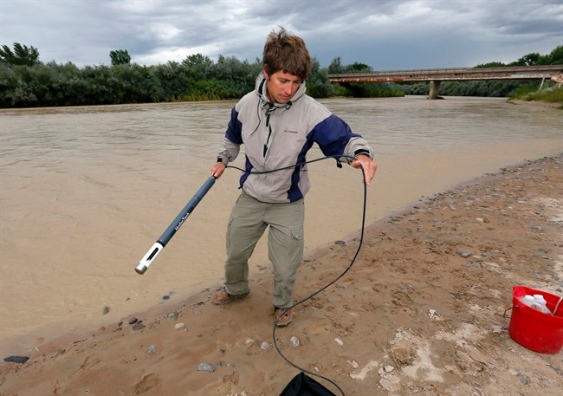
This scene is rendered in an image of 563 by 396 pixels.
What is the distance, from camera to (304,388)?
6.91 ft

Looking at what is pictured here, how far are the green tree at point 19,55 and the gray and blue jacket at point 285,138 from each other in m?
53.7

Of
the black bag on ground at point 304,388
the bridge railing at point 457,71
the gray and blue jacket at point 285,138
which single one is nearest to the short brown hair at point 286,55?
the gray and blue jacket at point 285,138

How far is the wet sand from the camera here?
225 centimetres

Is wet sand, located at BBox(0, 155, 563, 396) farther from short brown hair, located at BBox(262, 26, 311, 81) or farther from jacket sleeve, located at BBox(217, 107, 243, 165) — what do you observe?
short brown hair, located at BBox(262, 26, 311, 81)

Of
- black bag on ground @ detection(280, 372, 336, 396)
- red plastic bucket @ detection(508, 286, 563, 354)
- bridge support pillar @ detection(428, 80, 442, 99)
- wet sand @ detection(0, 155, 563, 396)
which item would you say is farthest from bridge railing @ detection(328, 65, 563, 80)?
black bag on ground @ detection(280, 372, 336, 396)

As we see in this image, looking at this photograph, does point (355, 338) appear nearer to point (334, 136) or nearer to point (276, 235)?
point (276, 235)

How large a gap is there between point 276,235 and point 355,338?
981 millimetres

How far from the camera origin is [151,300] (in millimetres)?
3242

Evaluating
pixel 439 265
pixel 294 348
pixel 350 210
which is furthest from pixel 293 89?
pixel 350 210

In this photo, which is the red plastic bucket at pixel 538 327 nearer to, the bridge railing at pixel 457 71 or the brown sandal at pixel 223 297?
the brown sandal at pixel 223 297

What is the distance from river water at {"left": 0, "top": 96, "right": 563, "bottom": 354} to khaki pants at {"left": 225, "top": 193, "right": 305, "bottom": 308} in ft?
3.33

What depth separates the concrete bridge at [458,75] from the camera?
34.3m

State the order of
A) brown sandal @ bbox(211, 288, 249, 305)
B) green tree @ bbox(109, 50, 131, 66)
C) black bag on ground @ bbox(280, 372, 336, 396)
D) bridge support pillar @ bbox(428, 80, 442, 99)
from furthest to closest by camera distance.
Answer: green tree @ bbox(109, 50, 131, 66)
bridge support pillar @ bbox(428, 80, 442, 99)
brown sandal @ bbox(211, 288, 249, 305)
black bag on ground @ bbox(280, 372, 336, 396)

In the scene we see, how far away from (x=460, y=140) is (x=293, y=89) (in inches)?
438
